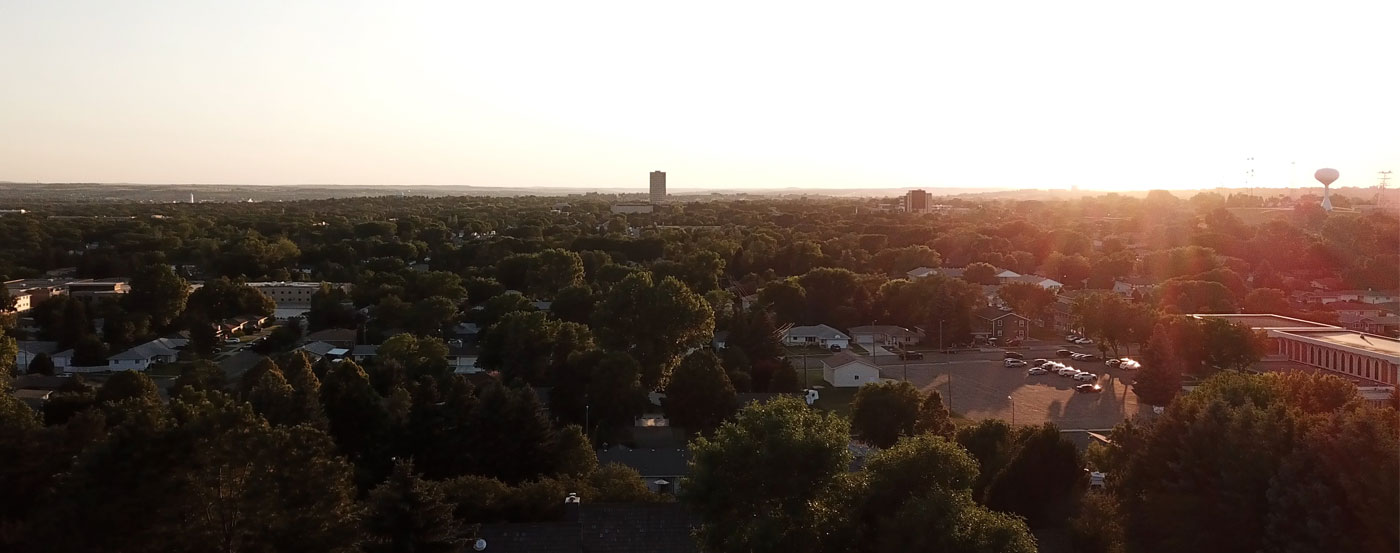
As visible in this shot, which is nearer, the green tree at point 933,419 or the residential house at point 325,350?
the green tree at point 933,419

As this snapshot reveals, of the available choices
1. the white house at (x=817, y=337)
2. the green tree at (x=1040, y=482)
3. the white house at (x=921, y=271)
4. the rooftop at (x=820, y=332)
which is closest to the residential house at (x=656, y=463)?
the green tree at (x=1040, y=482)

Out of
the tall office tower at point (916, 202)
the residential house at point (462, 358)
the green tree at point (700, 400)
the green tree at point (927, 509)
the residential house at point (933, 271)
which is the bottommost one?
the residential house at point (462, 358)

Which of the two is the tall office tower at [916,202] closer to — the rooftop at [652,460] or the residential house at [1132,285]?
the residential house at [1132,285]

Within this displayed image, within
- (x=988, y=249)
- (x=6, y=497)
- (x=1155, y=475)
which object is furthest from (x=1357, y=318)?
(x=6, y=497)

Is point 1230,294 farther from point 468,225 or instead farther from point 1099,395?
point 468,225

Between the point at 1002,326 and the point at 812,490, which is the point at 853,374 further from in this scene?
the point at 812,490

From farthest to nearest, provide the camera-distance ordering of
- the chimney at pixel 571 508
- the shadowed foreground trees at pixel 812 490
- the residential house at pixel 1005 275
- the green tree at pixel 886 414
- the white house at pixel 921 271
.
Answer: the white house at pixel 921 271 < the residential house at pixel 1005 275 < the green tree at pixel 886 414 < the chimney at pixel 571 508 < the shadowed foreground trees at pixel 812 490

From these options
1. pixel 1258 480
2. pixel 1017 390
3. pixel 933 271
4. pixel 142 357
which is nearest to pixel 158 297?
pixel 142 357
